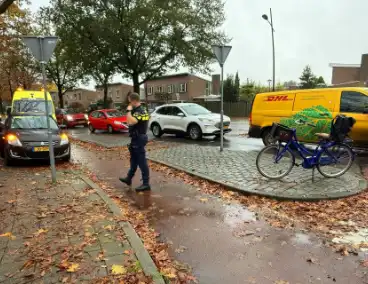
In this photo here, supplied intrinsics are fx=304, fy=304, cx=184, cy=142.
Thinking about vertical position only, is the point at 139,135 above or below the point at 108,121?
above

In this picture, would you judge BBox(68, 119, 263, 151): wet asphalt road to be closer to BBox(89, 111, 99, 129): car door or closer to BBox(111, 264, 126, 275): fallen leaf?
BBox(89, 111, 99, 129): car door

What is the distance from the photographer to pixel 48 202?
529 cm

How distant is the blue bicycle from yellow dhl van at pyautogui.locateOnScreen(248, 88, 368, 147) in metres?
1.58

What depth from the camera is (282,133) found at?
6219 millimetres

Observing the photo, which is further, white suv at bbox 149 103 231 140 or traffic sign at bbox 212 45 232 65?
white suv at bbox 149 103 231 140

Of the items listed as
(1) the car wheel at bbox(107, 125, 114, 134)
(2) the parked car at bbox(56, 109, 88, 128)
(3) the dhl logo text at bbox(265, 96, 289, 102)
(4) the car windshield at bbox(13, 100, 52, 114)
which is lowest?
(1) the car wheel at bbox(107, 125, 114, 134)

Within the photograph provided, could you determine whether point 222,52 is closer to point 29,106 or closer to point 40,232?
point 40,232

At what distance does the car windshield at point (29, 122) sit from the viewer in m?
9.18

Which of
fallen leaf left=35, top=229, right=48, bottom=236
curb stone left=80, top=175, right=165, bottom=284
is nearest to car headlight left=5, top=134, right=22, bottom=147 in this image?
curb stone left=80, top=175, right=165, bottom=284

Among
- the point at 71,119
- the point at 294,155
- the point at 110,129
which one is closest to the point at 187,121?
the point at 110,129

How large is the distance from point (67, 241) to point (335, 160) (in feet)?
17.7

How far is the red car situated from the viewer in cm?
1894

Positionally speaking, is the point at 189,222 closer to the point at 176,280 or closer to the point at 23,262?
the point at 176,280

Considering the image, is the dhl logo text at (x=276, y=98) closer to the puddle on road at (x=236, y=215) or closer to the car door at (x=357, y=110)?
the car door at (x=357, y=110)
